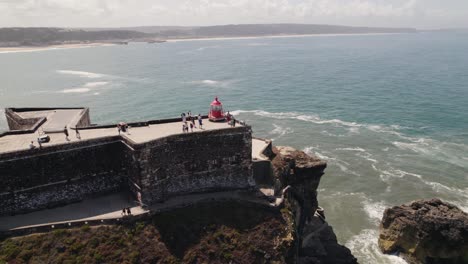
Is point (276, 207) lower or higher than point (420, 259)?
higher

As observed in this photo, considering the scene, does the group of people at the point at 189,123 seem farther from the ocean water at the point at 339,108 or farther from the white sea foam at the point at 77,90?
the white sea foam at the point at 77,90

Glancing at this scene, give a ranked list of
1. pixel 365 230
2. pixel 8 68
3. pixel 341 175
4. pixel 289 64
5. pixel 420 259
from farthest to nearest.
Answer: pixel 289 64, pixel 8 68, pixel 341 175, pixel 365 230, pixel 420 259

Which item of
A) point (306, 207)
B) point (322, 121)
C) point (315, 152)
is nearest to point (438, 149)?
point (315, 152)

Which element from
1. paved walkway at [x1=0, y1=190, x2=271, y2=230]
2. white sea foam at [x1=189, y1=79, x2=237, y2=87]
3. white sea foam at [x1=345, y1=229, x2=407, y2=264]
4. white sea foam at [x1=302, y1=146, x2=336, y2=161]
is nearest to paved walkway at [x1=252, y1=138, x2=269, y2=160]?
paved walkway at [x1=0, y1=190, x2=271, y2=230]

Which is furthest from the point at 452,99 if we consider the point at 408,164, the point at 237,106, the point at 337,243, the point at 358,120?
the point at 337,243

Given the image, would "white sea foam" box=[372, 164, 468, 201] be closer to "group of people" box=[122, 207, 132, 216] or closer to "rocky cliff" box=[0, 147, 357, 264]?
"rocky cliff" box=[0, 147, 357, 264]

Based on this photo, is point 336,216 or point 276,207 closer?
point 276,207

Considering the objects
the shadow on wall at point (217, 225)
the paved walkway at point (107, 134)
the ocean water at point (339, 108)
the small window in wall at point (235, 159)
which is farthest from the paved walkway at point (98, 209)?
the ocean water at point (339, 108)

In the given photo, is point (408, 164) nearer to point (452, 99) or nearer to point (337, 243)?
point (337, 243)
